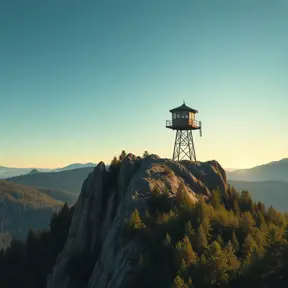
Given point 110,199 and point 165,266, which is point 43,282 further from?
point 165,266

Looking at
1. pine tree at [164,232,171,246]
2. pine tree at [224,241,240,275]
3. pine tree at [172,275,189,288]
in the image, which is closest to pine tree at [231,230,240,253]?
pine tree at [224,241,240,275]

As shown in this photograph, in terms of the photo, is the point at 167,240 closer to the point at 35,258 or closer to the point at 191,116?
the point at 191,116

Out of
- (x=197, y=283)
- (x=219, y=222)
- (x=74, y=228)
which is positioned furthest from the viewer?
(x=74, y=228)

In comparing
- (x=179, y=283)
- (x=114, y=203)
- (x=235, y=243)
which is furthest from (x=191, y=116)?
(x=179, y=283)

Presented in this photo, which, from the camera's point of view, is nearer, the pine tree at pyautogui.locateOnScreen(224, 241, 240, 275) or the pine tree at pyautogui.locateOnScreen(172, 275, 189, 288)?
the pine tree at pyautogui.locateOnScreen(172, 275, 189, 288)

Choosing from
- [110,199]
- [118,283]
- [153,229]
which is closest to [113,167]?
[110,199]

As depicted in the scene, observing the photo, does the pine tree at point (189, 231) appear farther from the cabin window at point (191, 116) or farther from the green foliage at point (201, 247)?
the cabin window at point (191, 116)

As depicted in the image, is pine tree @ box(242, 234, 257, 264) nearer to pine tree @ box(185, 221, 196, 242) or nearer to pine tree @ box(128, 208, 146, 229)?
pine tree @ box(185, 221, 196, 242)

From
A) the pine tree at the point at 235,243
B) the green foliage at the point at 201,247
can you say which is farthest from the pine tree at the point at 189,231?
the pine tree at the point at 235,243
